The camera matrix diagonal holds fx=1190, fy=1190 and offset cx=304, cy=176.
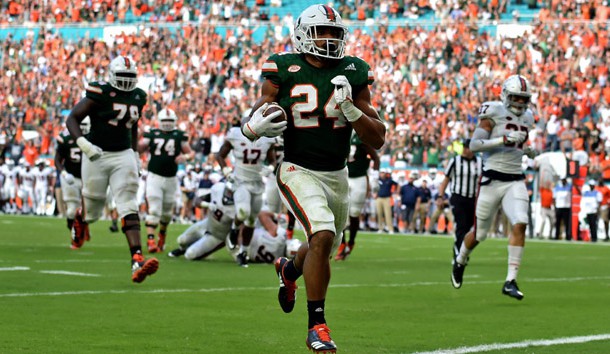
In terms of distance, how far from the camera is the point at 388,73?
32.8 metres

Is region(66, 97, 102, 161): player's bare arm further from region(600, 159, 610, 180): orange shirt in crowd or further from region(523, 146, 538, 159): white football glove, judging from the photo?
region(600, 159, 610, 180): orange shirt in crowd

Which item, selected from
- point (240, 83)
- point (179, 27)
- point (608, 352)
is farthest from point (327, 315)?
point (179, 27)

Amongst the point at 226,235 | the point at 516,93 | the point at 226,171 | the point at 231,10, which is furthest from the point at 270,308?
the point at 231,10

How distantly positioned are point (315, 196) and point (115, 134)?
4.98 m

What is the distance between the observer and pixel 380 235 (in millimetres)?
25344

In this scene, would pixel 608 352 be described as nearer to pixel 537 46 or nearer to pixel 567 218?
pixel 567 218

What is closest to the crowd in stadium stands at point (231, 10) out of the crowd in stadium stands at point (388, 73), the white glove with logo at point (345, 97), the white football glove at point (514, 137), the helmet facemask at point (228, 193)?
the crowd in stadium stands at point (388, 73)

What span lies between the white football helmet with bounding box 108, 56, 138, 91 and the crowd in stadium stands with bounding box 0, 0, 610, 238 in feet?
53.6

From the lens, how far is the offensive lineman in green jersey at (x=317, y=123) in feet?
22.2

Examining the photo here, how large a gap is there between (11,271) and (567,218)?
15368 millimetres

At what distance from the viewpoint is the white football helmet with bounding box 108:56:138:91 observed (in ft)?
37.7

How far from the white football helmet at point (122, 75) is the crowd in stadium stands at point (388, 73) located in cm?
1634

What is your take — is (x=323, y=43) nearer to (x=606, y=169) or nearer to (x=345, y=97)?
(x=345, y=97)

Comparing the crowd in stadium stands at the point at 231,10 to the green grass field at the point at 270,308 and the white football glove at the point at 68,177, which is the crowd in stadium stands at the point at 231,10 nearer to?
the green grass field at the point at 270,308
